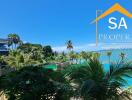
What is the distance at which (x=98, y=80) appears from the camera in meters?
5.39

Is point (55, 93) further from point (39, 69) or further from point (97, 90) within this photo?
point (97, 90)

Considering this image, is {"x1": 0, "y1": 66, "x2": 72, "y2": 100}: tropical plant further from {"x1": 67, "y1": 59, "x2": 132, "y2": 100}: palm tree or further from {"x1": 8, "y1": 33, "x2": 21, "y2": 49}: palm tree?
{"x1": 8, "y1": 33, "x2": 21, "y2": 49}: palm tree

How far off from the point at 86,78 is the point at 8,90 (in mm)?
1813

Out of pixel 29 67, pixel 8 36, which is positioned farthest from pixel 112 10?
pixel 8 36

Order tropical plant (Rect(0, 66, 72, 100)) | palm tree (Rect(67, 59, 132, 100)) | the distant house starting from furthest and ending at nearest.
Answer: the distant house → tropical plant (Rect(0, 66, 72, 100)) → palm tree (Rect(67, 59, 132, 100))

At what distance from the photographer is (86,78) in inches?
214

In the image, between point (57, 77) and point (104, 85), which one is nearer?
point (104, 85)

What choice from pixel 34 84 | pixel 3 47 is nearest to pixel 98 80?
pixel 34 84

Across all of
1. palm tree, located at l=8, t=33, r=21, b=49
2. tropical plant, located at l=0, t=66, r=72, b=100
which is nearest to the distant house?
palm tree, located at l=8, t=33, r=21, b=49

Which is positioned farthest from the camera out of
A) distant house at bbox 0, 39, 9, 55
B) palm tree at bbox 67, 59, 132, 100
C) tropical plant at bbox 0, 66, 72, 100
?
distant house at bbox 0, 39, 9, 55

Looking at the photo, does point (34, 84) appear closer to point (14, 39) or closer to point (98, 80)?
point (98, 80)

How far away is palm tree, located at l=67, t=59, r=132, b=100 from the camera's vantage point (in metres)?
5.29

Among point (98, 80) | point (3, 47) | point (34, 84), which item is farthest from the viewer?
point (3, 47)

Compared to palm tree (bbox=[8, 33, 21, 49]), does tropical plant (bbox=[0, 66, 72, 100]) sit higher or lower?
lower
